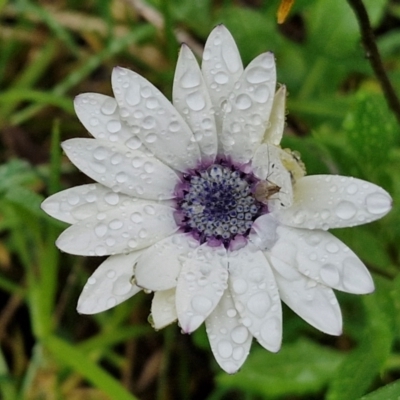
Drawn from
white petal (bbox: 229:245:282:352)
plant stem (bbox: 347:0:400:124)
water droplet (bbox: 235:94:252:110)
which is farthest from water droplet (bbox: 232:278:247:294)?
plant stem (bbox: 347:0:400:124)

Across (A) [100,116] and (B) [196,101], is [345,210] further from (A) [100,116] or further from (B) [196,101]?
(A) [100,116]

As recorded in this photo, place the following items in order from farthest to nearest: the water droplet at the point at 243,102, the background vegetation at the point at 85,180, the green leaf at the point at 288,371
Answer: the green leaf at the point at 288,371
the background vegetation at the point at 85,180
the water droplet at the point at 243,102

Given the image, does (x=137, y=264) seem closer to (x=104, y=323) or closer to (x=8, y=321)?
(x=104, y=323)

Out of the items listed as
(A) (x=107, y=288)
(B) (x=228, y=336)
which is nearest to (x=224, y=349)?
(B) (x=228, y=336)

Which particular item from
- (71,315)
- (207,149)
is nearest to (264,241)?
(207,149)

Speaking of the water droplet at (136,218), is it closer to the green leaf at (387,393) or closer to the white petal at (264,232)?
the white petal at (264,232)

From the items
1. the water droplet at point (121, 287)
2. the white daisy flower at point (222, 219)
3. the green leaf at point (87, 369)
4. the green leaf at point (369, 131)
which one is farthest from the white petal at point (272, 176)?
the green leaf at point (87, 369)
